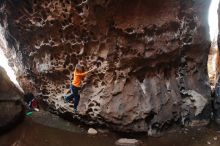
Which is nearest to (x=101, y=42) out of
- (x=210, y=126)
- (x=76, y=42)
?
(x=76, y=42)

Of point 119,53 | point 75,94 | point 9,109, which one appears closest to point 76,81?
point 75,94

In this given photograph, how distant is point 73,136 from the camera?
25.0ft

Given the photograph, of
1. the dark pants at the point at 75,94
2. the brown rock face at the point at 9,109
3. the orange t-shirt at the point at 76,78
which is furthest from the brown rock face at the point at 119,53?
the brown rock face at the point at 9,109

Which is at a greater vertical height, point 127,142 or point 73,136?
point 73,136

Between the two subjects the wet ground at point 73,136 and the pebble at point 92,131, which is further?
the pebble at point 92,131

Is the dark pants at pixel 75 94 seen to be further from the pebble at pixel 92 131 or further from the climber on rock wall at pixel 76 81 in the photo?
the pebble at pixel 92 131

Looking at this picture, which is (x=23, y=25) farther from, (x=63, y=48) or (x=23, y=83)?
(x=23, y=83)

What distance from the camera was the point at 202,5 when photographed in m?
8.85

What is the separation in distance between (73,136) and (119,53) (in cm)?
228

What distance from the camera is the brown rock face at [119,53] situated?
7828 mm

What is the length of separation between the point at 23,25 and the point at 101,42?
2.14m

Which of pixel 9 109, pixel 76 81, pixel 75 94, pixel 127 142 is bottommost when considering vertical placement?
pixel 127 142

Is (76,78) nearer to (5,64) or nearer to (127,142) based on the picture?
(127,142)

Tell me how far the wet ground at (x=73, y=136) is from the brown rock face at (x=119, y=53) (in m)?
0.29
